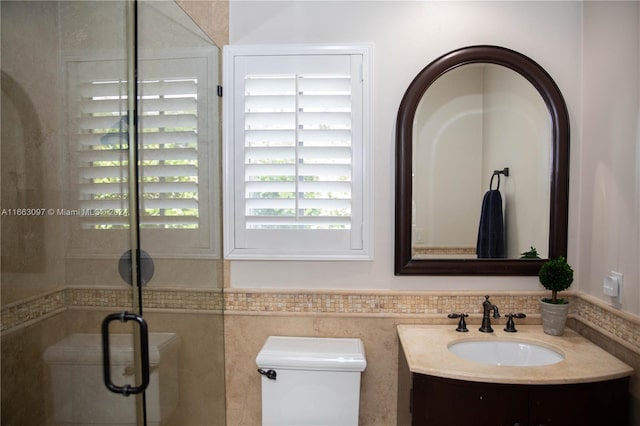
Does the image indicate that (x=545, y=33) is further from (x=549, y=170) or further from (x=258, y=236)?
(x=258, y=236)

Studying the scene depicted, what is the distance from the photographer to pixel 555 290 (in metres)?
1.68

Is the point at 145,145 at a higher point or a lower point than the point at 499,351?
higher

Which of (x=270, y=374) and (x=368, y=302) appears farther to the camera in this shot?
(x=368, y=302)

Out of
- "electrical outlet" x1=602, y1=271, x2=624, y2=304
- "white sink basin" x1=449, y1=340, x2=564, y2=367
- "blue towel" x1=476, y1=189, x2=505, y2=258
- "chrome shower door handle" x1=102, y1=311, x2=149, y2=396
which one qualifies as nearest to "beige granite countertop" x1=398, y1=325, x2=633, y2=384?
"white sink basin" x1=449, y1=340, x2=564, y2=367

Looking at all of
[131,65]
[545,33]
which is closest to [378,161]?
[545,33]

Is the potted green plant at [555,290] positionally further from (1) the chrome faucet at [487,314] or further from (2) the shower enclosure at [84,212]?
(2) the shower enclosure at [84,212]

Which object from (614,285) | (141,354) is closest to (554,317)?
(614,285)

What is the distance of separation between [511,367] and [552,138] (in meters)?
1.05

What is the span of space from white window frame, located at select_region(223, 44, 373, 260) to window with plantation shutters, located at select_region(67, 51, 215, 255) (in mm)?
132

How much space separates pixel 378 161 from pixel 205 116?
0.81 m

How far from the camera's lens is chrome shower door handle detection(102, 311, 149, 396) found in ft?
3.64

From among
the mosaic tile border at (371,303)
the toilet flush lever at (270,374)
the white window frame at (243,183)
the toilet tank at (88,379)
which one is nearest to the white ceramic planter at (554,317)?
the mosaic tile border at (371,303)

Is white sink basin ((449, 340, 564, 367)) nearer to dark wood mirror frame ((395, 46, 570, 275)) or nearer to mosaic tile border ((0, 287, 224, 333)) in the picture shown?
dark wood mirror frame ((395, 46, 570, 275))

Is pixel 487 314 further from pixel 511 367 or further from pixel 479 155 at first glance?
pixel 479 155
